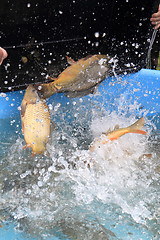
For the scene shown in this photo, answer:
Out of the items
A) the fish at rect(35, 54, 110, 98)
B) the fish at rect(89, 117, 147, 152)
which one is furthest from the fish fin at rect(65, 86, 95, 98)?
the fish at rect(89, 117, 147, 152)

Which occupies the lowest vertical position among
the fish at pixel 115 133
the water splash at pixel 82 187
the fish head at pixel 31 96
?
the water splash at pixel 82 187

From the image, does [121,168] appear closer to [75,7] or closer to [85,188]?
[85,188]

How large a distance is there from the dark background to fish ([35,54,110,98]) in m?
0.35

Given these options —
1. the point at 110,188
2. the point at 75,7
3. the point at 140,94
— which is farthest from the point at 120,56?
the point at 110,188

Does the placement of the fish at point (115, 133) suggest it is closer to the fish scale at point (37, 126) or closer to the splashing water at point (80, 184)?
the splashing water at point (80, 184)

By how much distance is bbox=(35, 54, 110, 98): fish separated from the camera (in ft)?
6.63

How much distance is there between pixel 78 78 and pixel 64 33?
A: 34.7 inches

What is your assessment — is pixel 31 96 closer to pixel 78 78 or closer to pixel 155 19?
pixel 78 78

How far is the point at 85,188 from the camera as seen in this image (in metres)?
1.81

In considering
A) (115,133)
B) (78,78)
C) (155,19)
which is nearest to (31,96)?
(78,78)

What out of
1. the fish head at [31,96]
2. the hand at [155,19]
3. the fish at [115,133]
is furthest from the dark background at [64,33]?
the fish at [115,133]

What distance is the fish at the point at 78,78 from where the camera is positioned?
2.02 m

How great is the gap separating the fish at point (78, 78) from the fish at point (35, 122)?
0.08 meters

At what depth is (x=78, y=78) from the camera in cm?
208
